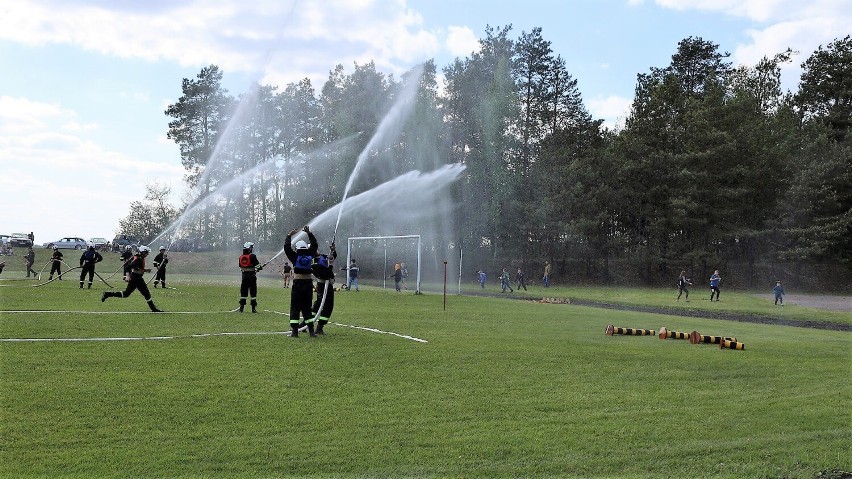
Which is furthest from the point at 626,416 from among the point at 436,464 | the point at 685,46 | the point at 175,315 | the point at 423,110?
the point at 685,46

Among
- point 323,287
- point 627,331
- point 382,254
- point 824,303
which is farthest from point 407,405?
point 382,254

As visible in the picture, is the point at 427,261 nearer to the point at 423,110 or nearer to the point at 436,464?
the point at 423,110

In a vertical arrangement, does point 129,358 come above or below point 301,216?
below

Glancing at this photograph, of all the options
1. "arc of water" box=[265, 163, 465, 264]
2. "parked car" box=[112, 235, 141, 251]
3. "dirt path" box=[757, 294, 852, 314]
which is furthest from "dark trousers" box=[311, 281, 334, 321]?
"parked car" box=[112, 235, 141, 251]

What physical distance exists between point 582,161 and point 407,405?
59.5m

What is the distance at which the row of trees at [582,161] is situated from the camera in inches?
2507

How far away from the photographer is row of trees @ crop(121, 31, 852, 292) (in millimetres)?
63688

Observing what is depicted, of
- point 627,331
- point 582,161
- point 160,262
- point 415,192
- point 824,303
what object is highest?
point 582,161

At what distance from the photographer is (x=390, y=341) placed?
55.3 ft

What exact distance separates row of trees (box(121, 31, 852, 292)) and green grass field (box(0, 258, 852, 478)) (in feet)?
156

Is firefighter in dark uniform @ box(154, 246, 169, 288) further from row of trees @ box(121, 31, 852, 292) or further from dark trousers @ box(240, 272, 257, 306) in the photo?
row of trees @ box(121, 31, 852, 292)

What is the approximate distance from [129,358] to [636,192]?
201 ft

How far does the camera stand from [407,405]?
996cm

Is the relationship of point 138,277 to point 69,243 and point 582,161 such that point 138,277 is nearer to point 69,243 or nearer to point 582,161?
point 582,161
